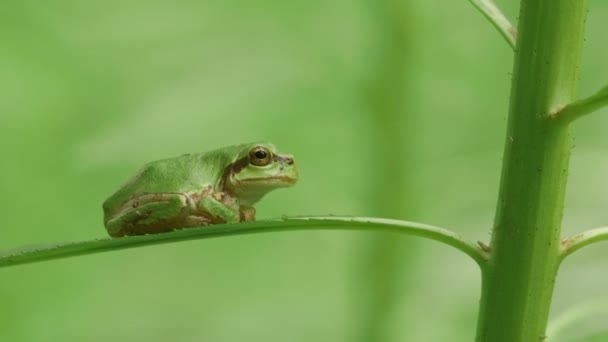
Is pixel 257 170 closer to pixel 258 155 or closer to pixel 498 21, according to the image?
pixel 258 155

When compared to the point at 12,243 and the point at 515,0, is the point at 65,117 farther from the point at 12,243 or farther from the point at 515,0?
the point at 515,0

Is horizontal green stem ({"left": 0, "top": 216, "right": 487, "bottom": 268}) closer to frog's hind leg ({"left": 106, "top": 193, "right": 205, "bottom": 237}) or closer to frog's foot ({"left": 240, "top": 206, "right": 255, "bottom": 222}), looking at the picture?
frog's hind leg ({"left": 106, "top": 193, "right": 205, "bottom": 237})

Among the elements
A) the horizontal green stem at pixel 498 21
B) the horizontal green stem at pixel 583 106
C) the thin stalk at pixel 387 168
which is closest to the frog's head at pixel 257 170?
the thin stalk at pixel 387 168

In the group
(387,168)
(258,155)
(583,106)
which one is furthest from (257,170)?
(583,106)

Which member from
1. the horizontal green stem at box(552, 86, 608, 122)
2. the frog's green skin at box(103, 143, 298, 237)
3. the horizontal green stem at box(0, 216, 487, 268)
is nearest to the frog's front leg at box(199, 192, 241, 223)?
the frog's green skin at box(103, 143, 298, 237)

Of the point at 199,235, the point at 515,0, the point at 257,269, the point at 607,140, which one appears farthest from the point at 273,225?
the point at 515,0

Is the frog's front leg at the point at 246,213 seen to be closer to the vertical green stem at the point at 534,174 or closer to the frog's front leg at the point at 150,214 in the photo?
the frog's front leg at the point at 150,214

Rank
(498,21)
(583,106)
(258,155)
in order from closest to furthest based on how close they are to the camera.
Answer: (583,106) < (498,21) < (258,155)

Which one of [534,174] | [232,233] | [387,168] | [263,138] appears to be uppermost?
[263,138]
